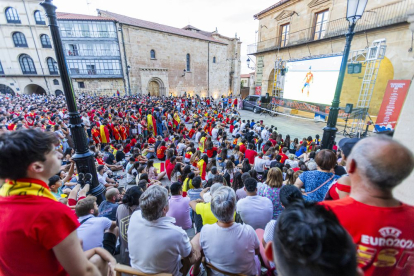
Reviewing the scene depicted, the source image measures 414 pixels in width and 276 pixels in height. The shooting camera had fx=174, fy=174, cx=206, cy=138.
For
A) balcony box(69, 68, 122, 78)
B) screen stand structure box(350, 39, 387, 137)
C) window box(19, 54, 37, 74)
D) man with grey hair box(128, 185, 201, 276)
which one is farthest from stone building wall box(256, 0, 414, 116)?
window box(19, 54, 37, 74)

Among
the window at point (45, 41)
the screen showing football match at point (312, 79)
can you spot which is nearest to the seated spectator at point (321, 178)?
the screen showing football match at point (312, 79)

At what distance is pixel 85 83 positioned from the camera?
2231 cm

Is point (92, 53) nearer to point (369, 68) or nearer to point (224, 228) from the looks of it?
point (224, 228)

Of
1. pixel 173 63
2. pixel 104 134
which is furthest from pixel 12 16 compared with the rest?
pixel 104 134

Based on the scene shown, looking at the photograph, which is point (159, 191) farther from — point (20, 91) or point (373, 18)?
point (20, 91)

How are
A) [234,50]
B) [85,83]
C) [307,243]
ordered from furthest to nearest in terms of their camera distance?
Answer: 1. [234,50]
2. [85,83]
3. [307,243]

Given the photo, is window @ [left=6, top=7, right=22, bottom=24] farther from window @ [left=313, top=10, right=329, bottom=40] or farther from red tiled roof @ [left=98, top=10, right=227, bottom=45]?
window @ [left=313, top=10, right=329, bottom=40]

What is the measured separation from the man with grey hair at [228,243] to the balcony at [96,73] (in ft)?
83.7

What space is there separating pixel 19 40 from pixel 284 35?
34.7 meters

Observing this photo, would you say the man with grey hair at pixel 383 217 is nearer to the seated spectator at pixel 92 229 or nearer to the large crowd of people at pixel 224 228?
the large crowd of people at pixel 224 228

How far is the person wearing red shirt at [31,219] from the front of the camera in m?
0.96

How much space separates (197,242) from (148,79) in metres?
26.0

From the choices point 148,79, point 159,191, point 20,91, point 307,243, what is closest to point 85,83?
point 148,79

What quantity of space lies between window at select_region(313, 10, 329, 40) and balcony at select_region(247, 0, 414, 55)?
0.46ft
